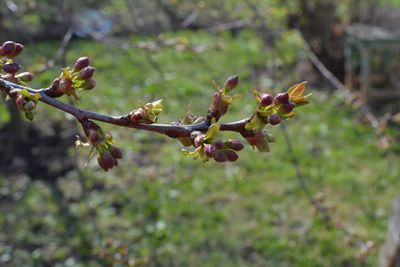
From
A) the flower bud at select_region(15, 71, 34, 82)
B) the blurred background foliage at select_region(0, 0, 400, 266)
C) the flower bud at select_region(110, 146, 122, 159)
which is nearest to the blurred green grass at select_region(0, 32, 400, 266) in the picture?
the blurred background foliage at select_region(0, 0, 400, 266)

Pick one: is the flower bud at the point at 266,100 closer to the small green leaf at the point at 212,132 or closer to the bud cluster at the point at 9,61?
the small green leaf at the point at 212,132

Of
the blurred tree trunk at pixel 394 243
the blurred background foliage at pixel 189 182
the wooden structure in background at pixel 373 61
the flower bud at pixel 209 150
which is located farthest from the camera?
the wooden structure in background at pixel 373 61

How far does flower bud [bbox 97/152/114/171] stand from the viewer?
2.48 ft

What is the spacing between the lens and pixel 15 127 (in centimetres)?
566

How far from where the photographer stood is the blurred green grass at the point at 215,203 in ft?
13.5

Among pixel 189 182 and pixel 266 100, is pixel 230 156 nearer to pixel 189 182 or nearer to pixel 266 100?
pixel 266 100

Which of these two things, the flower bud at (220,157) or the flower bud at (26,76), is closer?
the flower bud at (220,157)

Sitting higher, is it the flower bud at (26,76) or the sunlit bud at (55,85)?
the sunlit bud at (55,85)

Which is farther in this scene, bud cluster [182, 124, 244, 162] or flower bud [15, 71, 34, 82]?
flower bud [15, 71, 34, 82]

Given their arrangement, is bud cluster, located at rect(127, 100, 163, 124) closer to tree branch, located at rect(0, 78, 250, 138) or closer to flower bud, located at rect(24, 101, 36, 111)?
tree branch, located at rect(0, 78, 250, 138)

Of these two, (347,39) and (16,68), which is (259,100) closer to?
(16,68)

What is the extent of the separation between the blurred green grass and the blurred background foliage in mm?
11

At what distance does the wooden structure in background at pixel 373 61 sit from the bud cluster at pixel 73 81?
235 inches

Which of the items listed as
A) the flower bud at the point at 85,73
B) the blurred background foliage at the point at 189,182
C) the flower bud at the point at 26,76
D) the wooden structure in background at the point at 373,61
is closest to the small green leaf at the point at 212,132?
the flower bud at the point at 85,73
